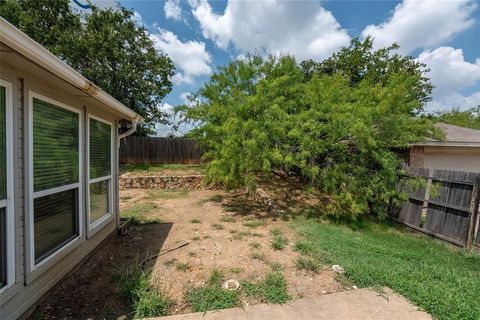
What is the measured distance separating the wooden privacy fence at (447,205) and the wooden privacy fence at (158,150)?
434 inches

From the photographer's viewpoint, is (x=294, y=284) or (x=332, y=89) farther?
(x=332, y=89)

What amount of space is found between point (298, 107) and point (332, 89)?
101cm

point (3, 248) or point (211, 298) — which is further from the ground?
point (3, 248)

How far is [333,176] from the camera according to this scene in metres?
5.58

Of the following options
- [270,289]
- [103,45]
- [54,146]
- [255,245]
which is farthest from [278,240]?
[103,45]

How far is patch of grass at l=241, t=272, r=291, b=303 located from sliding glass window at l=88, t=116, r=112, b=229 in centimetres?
254

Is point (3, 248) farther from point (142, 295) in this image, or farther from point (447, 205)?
point (447, 205)

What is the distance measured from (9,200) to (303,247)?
383 cm

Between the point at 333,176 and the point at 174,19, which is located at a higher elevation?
the point at 174,19

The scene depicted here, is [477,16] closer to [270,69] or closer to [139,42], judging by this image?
[270,69]

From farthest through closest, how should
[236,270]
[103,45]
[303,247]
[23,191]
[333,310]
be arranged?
[103,45]
[303,247]
[236,270]
[333,310]
[23,191]

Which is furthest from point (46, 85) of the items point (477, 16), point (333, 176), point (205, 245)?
point (477, 16)

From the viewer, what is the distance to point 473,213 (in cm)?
423

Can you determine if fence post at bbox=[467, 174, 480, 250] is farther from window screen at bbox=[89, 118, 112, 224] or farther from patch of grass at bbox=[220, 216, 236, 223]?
window screen at bbox=[89, 118, 112, 224]
